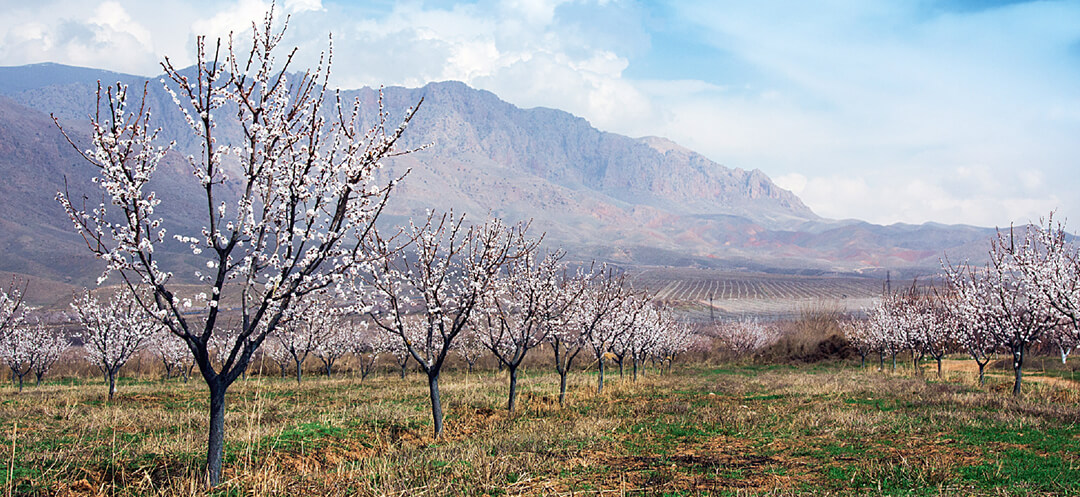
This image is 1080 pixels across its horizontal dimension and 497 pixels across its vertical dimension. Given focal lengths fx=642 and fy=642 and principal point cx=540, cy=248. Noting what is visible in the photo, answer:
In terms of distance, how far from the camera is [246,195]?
7750 mm

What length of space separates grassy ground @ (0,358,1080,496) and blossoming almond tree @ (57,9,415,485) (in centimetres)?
206

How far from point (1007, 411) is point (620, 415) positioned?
10494 millimetres

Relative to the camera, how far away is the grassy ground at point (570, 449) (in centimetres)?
860

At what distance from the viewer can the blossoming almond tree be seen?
286 inches

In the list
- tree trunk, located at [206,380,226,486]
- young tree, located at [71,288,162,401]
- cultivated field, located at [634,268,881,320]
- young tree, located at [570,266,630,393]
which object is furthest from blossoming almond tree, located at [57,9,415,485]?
cultivated field, located at [634,268,881,320]

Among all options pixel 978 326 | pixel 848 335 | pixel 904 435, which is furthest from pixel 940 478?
pixel 848 335

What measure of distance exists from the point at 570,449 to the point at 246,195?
719 cm

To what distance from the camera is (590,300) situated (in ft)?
90.3

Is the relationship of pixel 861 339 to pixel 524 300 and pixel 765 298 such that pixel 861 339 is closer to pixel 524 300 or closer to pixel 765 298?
pixel 524 300

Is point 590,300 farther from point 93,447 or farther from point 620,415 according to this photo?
point 93,447

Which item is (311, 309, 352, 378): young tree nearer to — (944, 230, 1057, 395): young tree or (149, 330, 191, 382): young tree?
(149, 330, 191, 382): young tree

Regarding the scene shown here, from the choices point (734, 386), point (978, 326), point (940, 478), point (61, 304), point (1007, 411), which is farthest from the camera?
point (61, 304)

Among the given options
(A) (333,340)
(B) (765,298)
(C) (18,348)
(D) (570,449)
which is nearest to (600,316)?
(D) (570,449)

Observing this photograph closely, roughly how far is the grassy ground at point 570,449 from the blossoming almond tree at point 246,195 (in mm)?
2061
